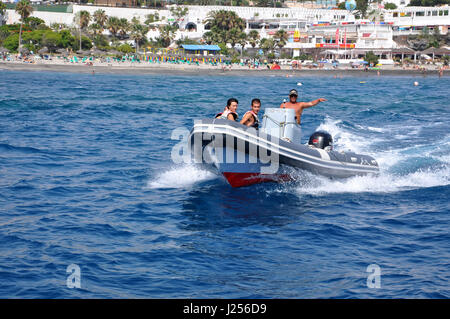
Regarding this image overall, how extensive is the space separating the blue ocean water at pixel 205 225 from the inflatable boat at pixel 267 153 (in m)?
0.38

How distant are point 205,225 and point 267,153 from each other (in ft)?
7.25

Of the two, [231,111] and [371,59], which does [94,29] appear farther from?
[231,111]

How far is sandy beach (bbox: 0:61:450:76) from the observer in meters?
67.2

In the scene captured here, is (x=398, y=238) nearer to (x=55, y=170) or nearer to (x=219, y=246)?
(x=219, y=246)

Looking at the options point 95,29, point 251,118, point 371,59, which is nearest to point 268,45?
point 371,59

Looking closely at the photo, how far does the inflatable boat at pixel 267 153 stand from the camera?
38.1 feet

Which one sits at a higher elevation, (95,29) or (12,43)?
(95,29)

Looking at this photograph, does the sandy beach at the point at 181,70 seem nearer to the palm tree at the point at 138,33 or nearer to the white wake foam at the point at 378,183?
the palm tree at the point at 138,33

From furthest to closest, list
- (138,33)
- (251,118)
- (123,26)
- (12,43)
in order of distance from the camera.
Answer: (123,26) → (138,33) → (12,43) → (251,118)

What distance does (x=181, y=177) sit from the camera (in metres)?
14.5

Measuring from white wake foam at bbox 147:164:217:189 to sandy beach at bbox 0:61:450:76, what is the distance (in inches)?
2111

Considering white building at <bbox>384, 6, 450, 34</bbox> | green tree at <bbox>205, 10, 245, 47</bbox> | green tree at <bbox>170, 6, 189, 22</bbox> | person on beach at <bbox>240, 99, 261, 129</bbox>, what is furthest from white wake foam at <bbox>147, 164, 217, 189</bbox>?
white building at <bbox>384, 6, 450, 34</bbox>

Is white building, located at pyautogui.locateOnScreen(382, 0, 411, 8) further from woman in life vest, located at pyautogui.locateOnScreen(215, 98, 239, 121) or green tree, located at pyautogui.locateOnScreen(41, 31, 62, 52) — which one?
woman in life vest, located at pyautogui.locateOnScreen(215, 98, 239, 121)

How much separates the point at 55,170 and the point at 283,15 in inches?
4470
